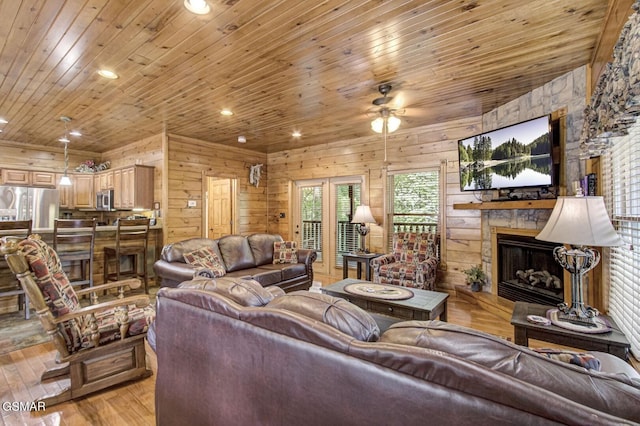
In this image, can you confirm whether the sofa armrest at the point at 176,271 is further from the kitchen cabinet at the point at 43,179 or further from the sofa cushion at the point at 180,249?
the kitchen cabinet at the point at 43,179

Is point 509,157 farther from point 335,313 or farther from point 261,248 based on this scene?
point 261,248

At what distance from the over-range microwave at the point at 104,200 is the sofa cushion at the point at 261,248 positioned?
3.17 m

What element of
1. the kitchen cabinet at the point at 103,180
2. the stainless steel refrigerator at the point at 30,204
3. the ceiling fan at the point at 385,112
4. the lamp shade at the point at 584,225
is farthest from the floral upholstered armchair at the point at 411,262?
the stainless steel refrigerator at the point at 30,204

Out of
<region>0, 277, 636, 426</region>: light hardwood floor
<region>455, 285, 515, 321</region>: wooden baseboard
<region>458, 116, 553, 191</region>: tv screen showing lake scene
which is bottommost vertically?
<region>0, 277, 636, 426</region>: light hardwood floor

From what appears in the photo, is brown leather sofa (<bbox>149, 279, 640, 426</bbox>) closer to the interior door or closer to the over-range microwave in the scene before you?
the interior door

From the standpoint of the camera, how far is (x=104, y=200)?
241 inches

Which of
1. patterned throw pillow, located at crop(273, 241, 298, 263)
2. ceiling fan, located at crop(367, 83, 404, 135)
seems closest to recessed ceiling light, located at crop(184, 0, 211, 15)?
ceiling fan, located at crop(367, 83, 404, 135)

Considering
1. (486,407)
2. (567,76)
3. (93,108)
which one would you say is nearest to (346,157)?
(567,76)

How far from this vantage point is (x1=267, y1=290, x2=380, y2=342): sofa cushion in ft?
3.35

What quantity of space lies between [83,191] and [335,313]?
7670 mm

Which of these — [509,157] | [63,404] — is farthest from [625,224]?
[63,404]

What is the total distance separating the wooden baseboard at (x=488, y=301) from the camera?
3.72 meters

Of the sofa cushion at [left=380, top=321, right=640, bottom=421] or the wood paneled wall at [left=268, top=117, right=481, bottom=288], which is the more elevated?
the wood paneled wall at [left=268, top=117, right=481, bottom=288]

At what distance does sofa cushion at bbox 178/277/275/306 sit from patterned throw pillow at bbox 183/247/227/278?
88.6 inches
